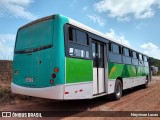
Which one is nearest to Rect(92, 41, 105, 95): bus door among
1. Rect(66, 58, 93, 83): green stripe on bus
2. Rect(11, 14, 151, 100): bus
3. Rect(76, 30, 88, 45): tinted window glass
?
Rect(11, 14, 151, 100): bus

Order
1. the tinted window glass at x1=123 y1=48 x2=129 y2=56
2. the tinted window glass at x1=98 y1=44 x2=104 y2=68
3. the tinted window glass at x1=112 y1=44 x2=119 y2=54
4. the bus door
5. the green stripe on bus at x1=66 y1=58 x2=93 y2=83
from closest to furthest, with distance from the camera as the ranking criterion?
the green stripe on bus at x1=66 y1=58 x2=93 y2=83 → the bus door → the tinted window glass at x1=98 y1=44 x2=104 y2=68 → the tinted window glass at x1=112 y1=44 x2=119 y2=54 → the tinted window glass at x1=123 y1=48 x2=129 y2=56

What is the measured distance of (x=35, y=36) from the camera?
7332 mm

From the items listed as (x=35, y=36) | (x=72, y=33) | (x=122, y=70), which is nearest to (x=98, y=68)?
(x=72, y=33)

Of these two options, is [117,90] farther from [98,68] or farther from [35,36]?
[35,36]

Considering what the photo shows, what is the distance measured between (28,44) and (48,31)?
114 cm

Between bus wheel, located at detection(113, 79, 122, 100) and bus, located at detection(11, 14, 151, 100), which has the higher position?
bus, located at detection(11, 14, 151, 100)

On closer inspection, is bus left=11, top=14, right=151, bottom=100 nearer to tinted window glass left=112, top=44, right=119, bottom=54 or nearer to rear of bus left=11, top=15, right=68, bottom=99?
rear of bus left=11, top=15, right=68, bottom=99

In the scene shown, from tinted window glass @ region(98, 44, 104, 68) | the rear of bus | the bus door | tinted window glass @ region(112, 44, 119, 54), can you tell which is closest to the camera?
the rear of bus

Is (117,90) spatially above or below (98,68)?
below

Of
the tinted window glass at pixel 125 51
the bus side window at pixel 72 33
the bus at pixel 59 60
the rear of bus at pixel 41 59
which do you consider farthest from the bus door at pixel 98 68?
the tinted window glass at pixel 125 51

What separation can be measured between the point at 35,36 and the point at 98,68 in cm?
303

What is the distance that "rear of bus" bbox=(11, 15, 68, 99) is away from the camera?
20.9 ft

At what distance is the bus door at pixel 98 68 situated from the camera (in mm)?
8469

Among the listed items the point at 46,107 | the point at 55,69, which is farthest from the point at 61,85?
the point at 46,107
